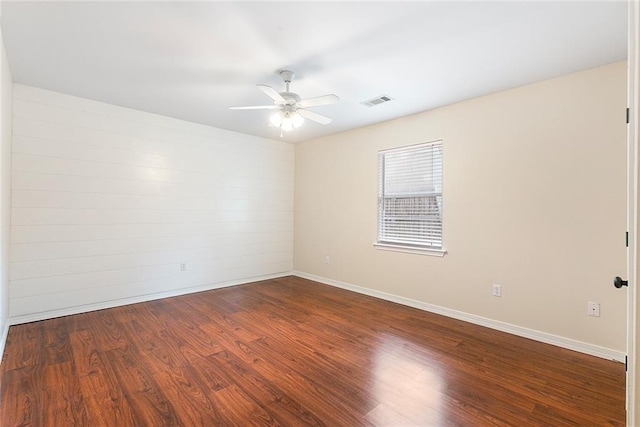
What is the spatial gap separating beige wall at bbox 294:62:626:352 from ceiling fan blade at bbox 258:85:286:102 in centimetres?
201

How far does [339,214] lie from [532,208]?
2658 mm

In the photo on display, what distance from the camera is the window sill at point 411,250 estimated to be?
3.57 meters

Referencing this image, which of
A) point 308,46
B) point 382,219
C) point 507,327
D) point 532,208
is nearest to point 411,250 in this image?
point 382,219

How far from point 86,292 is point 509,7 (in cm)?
496

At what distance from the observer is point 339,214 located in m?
4.82

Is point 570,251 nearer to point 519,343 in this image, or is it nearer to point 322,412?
point 519,343

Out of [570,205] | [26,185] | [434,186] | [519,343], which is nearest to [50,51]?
[26,185]

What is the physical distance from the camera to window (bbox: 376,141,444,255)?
3.66 m

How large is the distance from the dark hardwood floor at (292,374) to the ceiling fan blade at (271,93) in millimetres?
2279

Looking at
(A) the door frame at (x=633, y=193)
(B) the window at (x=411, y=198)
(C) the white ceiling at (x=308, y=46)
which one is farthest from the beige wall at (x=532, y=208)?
(A) the door frame at (x=633, y=193)

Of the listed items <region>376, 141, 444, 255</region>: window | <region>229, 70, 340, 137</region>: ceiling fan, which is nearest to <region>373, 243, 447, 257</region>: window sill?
<region>376, 141, 444, 255</region>: window

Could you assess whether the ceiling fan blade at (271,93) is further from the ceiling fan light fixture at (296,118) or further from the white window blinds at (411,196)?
the white window blinds at (411,196)

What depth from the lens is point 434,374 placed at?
2225 mm

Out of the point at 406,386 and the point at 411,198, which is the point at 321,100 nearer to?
the point at 411,198
